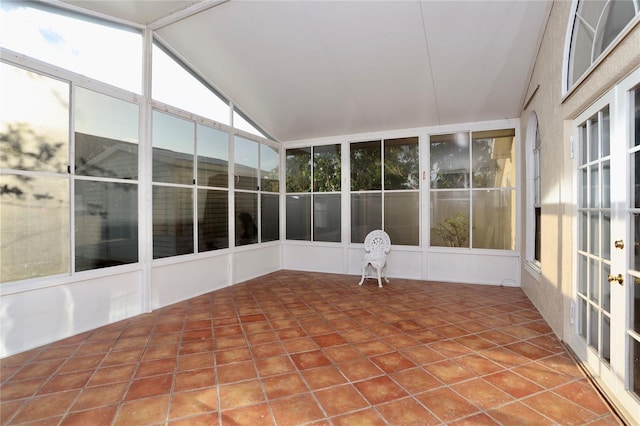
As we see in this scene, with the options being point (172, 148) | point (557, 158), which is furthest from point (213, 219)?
point (557, 158)

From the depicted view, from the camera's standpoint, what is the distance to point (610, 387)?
78.9 inches

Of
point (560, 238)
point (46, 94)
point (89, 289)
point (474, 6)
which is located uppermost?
point (474, 6)

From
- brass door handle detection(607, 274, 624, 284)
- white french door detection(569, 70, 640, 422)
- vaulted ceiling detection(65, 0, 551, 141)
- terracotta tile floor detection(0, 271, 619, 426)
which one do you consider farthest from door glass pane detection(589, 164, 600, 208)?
vaulted ceiling detection(65, 0, 551, 141)

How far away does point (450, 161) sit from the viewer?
17.5 ft

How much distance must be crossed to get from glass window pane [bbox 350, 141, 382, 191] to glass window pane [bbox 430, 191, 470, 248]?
1.10 meters

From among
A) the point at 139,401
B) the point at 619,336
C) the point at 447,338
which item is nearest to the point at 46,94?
the point at 139,401

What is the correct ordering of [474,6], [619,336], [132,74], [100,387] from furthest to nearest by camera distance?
[132,74] < [474,6] < [100,387] < [619,336]

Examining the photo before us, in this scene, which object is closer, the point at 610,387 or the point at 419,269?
the point at 610,387

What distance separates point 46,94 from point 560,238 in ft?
16.8

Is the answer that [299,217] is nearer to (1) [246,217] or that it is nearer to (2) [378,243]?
(1) [246,217]

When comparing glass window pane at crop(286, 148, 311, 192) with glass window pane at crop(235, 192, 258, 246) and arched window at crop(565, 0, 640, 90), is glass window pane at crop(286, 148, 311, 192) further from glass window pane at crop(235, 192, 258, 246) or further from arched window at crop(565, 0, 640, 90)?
arched window at crop(565, 0, 640, 90)

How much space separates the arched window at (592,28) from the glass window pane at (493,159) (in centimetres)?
251

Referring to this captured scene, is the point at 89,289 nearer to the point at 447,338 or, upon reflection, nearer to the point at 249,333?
the point at 249,333

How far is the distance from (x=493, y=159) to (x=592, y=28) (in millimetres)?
2976
